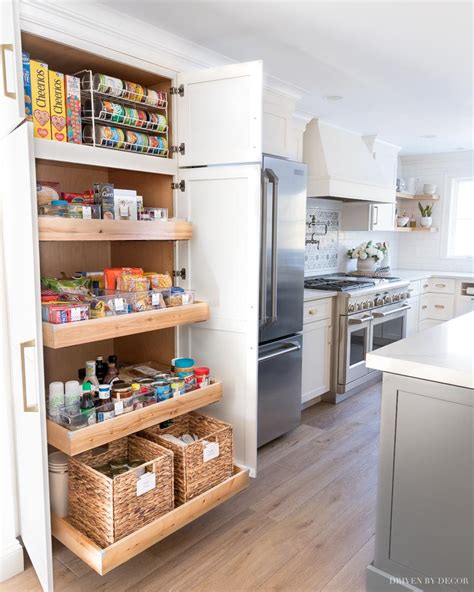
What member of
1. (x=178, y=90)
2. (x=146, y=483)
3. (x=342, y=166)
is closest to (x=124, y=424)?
(x=146, y=483)

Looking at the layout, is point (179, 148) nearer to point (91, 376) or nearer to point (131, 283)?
point (131, 283)

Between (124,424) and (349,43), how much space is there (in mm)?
2295

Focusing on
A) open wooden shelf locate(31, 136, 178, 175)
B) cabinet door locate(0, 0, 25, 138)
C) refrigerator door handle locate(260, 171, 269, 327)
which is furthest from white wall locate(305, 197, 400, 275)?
cabinet door locate(0, 0, 25, 138)

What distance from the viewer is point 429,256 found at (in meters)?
6.41

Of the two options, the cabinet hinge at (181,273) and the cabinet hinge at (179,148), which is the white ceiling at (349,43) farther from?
the cabinet hinge at (181,273)

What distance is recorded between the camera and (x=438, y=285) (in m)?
5.76

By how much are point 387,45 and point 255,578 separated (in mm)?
2745

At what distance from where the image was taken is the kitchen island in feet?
5.53

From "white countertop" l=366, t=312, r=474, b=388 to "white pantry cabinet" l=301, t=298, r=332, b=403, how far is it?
1580 millimetres

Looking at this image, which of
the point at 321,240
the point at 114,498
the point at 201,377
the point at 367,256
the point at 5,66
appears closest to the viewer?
the point at 5,66

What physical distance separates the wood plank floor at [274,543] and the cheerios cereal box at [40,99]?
187 centimetres

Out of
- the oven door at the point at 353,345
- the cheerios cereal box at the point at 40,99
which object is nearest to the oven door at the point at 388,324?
the oven door at the point at 353,345

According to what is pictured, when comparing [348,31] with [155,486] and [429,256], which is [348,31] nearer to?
[155,486]

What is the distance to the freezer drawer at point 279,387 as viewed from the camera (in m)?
3.06
